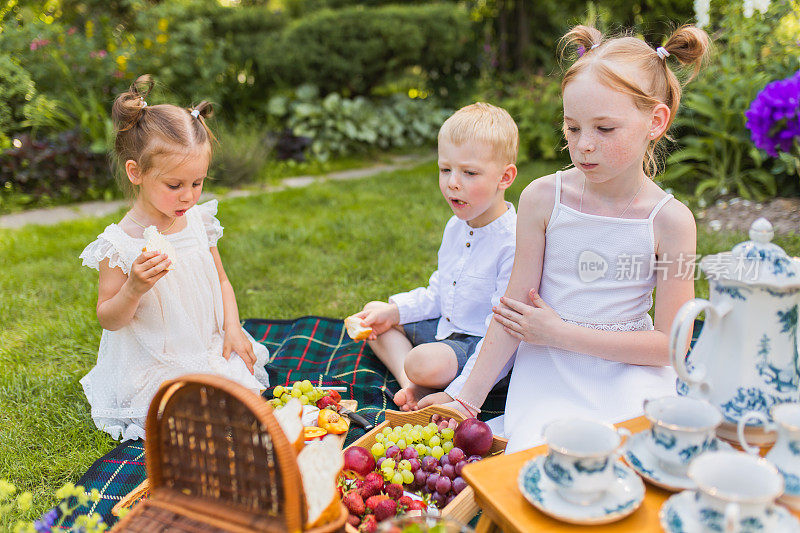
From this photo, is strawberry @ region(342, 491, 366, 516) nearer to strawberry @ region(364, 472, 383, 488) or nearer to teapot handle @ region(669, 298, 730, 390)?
strawberry @ region(364, 472, 383, 488)

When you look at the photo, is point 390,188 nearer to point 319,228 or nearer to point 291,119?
point 319,228

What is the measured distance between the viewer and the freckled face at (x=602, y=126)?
1920 millimetres

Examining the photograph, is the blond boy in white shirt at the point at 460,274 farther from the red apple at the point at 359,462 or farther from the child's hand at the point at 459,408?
the red apple at the point at 359,462

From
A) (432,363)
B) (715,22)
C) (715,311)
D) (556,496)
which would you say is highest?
(715,22)

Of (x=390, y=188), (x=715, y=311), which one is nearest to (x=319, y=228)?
(x=390, y=188)

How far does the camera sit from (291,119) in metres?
7.56

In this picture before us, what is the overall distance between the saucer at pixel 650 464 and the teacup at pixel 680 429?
13mm

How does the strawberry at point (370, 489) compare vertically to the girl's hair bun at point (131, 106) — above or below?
below

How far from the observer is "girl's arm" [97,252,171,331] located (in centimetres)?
223

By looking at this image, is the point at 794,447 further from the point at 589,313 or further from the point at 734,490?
the point at 589,313

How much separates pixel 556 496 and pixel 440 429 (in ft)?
3.07

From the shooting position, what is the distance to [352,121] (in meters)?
7.84

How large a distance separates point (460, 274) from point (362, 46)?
5.63 meters

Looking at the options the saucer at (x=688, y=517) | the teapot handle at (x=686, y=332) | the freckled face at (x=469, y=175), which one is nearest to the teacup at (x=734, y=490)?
the saucer at (x=688, y=517)
